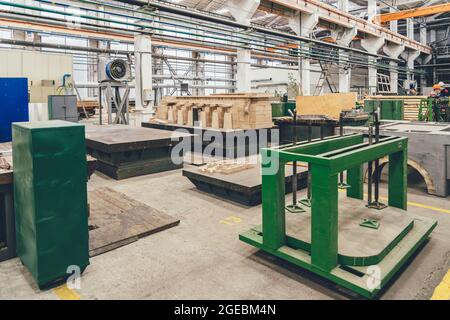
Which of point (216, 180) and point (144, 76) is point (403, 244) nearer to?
point (216, 180)

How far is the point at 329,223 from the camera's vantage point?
2482 millimetres

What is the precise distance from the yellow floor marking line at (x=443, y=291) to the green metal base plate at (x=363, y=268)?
0.28 meters

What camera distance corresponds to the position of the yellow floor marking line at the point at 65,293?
253cm

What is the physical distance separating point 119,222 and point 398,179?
309cm

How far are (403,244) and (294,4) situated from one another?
1198 centimetres

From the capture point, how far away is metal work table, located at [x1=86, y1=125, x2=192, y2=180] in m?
6.10

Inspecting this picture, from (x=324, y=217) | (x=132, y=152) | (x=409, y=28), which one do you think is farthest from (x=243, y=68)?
(x=409, y=28)

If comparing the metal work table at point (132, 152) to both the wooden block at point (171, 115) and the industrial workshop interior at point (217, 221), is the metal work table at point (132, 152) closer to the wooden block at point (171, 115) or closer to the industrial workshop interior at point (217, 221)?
the industrial workshop interior at point (217, 221)

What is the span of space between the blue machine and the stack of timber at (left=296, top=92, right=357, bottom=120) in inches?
246

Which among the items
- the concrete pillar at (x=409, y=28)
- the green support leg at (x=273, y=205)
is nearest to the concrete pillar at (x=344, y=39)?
the concrete pillar at (x=409, y=28)

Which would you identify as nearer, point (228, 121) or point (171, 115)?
point (228, 121)

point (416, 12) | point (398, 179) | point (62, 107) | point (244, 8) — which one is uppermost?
point (416, 12)

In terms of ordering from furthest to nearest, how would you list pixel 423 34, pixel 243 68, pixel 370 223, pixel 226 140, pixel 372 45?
pixel 423 34 < pixel 372 45 < pixel 243 68 < pixel 226 140 < pixel 370 223

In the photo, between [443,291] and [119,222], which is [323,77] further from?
[443,291]
